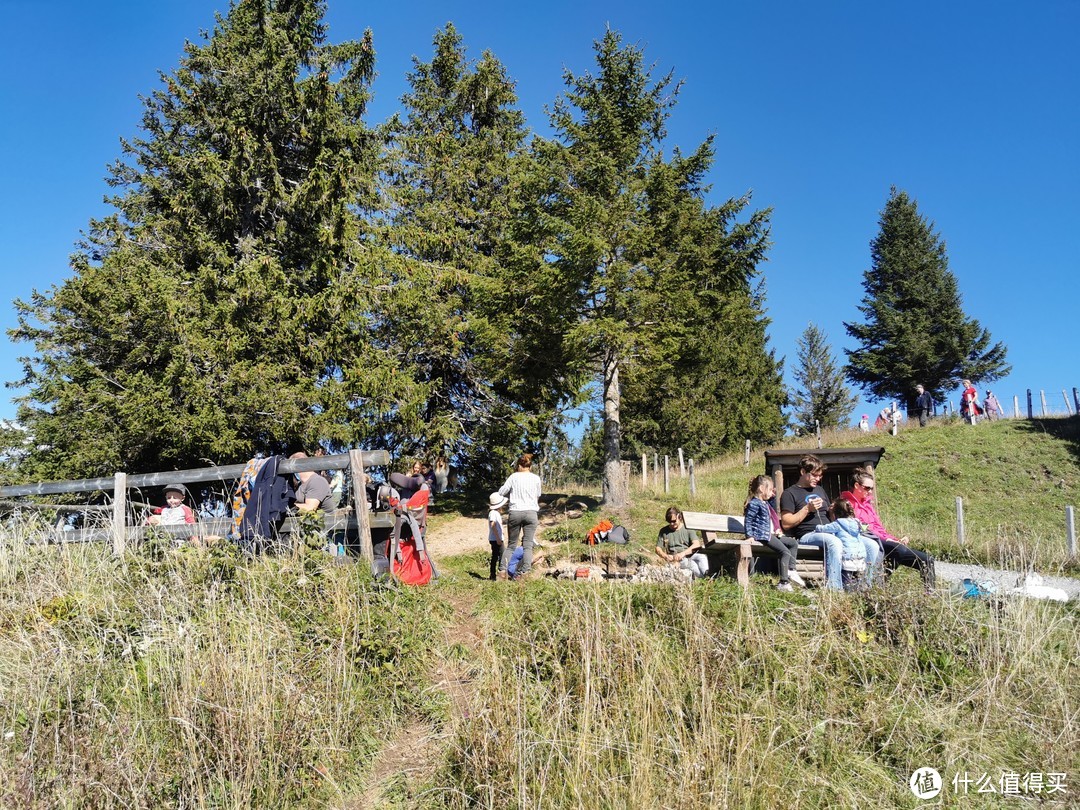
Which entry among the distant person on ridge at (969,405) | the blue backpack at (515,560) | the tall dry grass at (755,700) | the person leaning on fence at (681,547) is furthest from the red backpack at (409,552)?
the distant person on ridge at (969,405)

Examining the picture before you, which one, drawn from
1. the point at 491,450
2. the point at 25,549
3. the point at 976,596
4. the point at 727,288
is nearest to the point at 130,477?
the point at 25,549

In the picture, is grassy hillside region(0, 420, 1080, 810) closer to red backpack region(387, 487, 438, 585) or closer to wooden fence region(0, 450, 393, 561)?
wooden fence region(0, 450, 393, 561)

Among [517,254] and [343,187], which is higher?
[343,187]

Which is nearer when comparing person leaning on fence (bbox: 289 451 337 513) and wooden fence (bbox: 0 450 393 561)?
wooden fence (bbox: 0 450 393 561)

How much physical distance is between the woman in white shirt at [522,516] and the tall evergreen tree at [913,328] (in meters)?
36.4

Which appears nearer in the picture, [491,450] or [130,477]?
[130,477]

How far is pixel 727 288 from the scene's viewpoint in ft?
58.0

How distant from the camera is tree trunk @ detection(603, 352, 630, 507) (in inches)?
661

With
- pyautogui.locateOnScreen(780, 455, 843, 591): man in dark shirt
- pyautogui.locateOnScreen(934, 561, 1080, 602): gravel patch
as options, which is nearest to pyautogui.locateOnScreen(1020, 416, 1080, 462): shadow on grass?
pyautogui.locateOnScreen(934, 561, 1080, 602): gravel patch

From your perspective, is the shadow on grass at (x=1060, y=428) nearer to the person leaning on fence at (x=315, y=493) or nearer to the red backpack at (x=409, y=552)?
the red backpack at (x=409, y=552)

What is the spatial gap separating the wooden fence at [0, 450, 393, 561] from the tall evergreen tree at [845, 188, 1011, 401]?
39055 mm

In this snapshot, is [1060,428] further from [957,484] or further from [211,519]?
[211,519]

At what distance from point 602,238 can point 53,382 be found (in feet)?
41.4

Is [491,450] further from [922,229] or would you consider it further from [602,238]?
[922,229]
